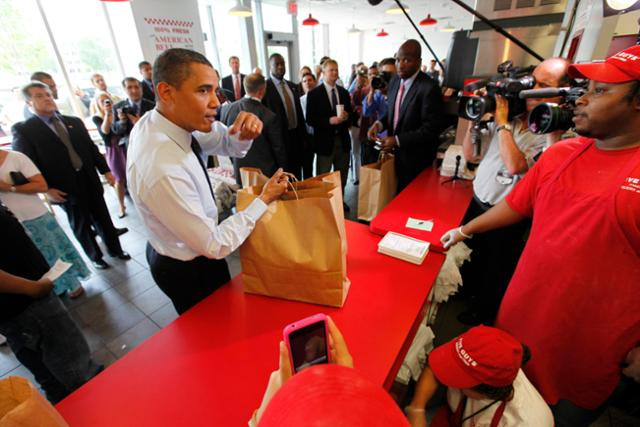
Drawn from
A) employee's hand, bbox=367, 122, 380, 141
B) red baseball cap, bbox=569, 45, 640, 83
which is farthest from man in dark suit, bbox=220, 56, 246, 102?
red baseball cap, bbox=569, 45, 640, 83

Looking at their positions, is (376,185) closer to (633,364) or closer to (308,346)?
(633,364)

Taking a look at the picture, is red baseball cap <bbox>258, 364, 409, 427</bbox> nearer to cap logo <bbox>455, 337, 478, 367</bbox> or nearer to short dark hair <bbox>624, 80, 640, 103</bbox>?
cap logo <bbox>455, 337, 478, 367</bbox>

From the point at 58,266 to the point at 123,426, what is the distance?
808 mm

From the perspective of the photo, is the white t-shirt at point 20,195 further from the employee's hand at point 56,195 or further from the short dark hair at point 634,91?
the short dark hair at point 634,91

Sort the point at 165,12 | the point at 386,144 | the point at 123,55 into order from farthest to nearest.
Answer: the point at 123,55 < the point at 165,12 < the point at 386,144

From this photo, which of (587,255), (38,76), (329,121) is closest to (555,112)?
(587,255)

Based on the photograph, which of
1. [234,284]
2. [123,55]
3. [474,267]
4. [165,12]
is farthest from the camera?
[123,55]

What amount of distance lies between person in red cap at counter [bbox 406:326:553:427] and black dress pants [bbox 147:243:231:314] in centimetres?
96

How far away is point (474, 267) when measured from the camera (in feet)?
7.18

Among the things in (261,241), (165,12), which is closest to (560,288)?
(261,241)

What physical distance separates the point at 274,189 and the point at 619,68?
3.49ft

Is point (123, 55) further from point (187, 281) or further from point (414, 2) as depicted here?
point (414, 2)

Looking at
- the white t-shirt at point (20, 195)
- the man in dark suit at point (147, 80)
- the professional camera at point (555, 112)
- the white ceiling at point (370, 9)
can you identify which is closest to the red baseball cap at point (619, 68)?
the professional camera at point (555, 112)

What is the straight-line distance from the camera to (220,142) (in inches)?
58.0
